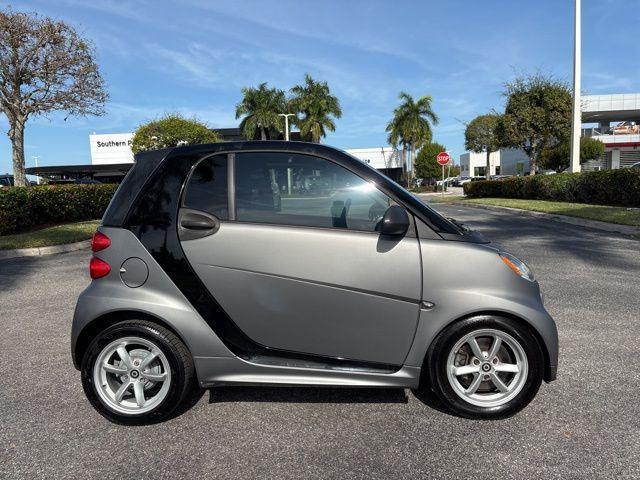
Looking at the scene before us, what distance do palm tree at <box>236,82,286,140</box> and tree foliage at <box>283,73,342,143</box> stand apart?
1.90 m

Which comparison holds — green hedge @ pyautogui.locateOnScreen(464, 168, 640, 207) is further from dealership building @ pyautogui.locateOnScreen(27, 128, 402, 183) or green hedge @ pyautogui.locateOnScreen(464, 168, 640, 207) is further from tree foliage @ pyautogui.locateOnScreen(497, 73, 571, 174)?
dealership building @ pyautogui.locateOnScreen(27, 128, 402, 183)

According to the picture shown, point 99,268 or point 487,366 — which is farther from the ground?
point 99,268

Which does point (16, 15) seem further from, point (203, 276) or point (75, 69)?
point (203, 276)

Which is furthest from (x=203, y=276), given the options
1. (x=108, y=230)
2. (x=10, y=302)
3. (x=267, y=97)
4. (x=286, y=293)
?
(x=267, y=97)

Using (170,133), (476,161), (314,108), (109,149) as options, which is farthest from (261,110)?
(476,161)

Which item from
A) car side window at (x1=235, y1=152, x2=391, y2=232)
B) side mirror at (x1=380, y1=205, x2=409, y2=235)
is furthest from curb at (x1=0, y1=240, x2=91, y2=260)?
side mirror at (x1=380, y1=205, x2=409, y2=235)

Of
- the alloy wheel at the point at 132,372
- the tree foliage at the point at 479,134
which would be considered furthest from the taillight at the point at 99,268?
the tree foliage at the point at 479,134

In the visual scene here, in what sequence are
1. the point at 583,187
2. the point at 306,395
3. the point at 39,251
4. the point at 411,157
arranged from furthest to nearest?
the point at 411,157
the point at 583,187
the point at 39,251
the point at 306,395

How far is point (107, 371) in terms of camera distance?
2.83m

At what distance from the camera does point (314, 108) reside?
169 ft

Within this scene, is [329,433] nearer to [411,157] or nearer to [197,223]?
[197,223]

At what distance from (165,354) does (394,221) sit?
5.20 ft

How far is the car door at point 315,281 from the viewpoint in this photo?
2727 mm

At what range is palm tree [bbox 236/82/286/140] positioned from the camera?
2034 inches
